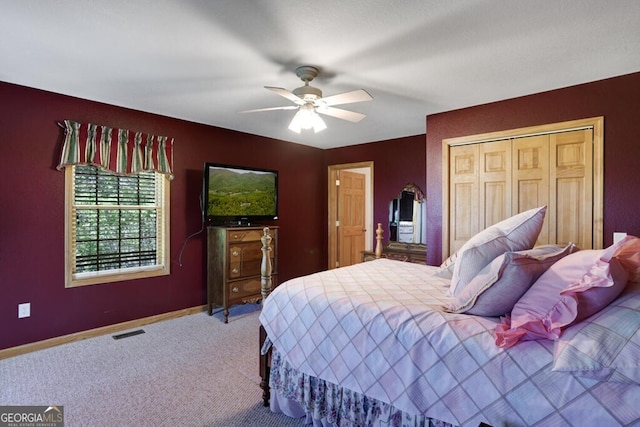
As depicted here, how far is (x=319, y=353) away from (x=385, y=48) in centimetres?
202

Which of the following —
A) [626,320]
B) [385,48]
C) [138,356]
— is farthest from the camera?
[138,356]

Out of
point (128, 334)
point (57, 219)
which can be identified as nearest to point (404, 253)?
point (128, 334)

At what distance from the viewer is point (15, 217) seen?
3.00m

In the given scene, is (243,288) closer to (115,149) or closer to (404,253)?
(115,149)

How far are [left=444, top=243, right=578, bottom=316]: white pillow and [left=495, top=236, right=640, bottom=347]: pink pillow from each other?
47 mm

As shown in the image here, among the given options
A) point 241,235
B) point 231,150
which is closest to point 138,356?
point 241,235

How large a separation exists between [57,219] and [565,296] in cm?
399

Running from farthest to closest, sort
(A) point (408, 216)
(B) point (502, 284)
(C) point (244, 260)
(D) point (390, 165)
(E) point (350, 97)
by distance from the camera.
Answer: (D) point (390, 165), (A) point (408, 216), (C) point (244, 260), (E) point (350, 97), (B) point (502, 284)

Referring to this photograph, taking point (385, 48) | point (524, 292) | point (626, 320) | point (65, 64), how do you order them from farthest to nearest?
point (65, 64)
point (385, 48)
point (524, 292)
point (626, 320)

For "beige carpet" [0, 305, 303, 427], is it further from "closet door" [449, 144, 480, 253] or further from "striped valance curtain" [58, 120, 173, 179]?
"closet door" [449, 144, 480, 253]

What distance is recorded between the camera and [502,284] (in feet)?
5.00

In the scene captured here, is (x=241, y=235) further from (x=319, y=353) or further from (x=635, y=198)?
(x=635, y=198)

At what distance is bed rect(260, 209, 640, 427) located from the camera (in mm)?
1172

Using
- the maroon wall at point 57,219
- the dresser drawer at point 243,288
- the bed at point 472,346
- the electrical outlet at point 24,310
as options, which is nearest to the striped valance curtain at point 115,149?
the maroon wall at point 57,219
